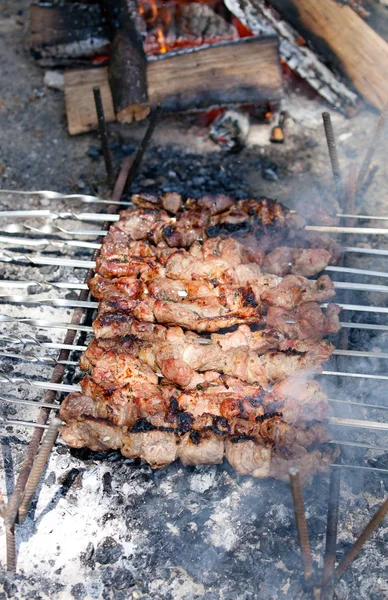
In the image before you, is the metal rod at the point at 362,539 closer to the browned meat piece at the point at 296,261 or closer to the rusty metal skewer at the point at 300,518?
the rusty metal skewer at the point at 300,518

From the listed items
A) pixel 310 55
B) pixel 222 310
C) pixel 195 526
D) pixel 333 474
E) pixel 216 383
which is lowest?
pixel 195 526

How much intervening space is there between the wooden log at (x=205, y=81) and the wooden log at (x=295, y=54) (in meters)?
0.25

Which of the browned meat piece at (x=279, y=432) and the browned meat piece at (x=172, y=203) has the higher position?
the browned meat piece at (x=172, y=203)

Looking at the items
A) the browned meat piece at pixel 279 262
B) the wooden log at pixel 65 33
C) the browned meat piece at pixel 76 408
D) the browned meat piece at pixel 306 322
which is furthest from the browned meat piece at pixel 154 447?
the wooden log at pixel 65 33

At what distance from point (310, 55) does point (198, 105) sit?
62.3 inches

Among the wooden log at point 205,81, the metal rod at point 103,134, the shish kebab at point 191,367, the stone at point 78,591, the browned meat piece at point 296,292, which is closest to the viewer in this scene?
the stone at point 78,591

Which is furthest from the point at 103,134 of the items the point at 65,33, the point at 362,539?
the point at 362,539

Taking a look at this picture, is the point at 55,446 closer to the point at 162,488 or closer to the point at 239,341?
the point at 162,488

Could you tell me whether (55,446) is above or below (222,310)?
below

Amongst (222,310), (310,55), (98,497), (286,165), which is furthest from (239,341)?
(310,55)

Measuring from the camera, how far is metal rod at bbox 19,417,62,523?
3.53 meters

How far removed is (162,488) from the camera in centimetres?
423

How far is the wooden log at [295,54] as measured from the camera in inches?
265

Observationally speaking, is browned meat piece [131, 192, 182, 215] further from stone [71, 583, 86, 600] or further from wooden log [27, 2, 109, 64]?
wooden log [27, 2, 109, 64]
